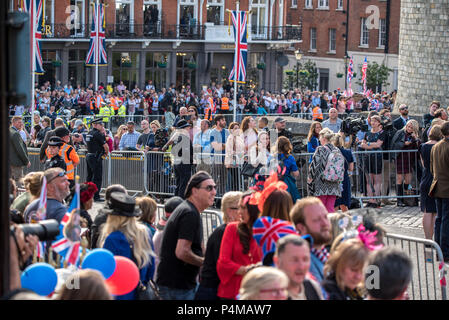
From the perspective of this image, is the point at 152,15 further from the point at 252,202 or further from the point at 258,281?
the point at 258,281

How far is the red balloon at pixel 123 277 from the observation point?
19.1 ft

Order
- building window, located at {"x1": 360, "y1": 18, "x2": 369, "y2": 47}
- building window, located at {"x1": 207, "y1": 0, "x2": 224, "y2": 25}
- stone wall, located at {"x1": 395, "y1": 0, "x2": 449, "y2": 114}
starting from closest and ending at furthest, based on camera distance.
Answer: stone wall, located at {"x1": 395, "y1": 0, "x2": 449, "y2": 114} → building window, located at {"x1": 207, "y1": 0, "x2": 224, "y2": 25} → building window, located at {"x1": 360, "y1": 18, "x2": 369, "y2": 47}

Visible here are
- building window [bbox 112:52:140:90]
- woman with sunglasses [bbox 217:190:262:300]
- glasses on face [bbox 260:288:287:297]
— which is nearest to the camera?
glasses on face [bbox 260:288:287:297]

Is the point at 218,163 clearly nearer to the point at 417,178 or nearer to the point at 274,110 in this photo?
the point at 417,178

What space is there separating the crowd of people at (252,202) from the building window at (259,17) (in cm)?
3532

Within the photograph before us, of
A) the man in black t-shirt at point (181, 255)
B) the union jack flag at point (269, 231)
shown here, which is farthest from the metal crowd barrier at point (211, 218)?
the union jack flag at point (269, 231)

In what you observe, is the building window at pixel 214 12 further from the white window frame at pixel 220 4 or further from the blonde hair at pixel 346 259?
the blonde hair at pixel 346 259

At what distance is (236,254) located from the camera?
6383mm

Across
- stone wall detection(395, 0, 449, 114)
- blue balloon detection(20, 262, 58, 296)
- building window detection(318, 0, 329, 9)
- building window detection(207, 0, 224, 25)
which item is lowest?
blue balloon detection(20, 262, 58, 296)

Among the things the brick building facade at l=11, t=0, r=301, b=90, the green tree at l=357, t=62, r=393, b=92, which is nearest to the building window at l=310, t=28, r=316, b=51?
the brick building facade at l=11, t=0, r=301, b=90

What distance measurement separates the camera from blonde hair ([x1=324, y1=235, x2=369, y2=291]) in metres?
5.68

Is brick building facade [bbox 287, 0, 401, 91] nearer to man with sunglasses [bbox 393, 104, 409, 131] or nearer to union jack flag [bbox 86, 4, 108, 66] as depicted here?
union jack flag [bbox 86, 4, 108, 66]

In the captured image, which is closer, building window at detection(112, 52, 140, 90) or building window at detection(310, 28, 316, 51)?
building window at detection(112, 52, 140, 90)

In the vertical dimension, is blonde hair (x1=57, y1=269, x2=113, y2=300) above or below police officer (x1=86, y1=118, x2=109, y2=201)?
above
